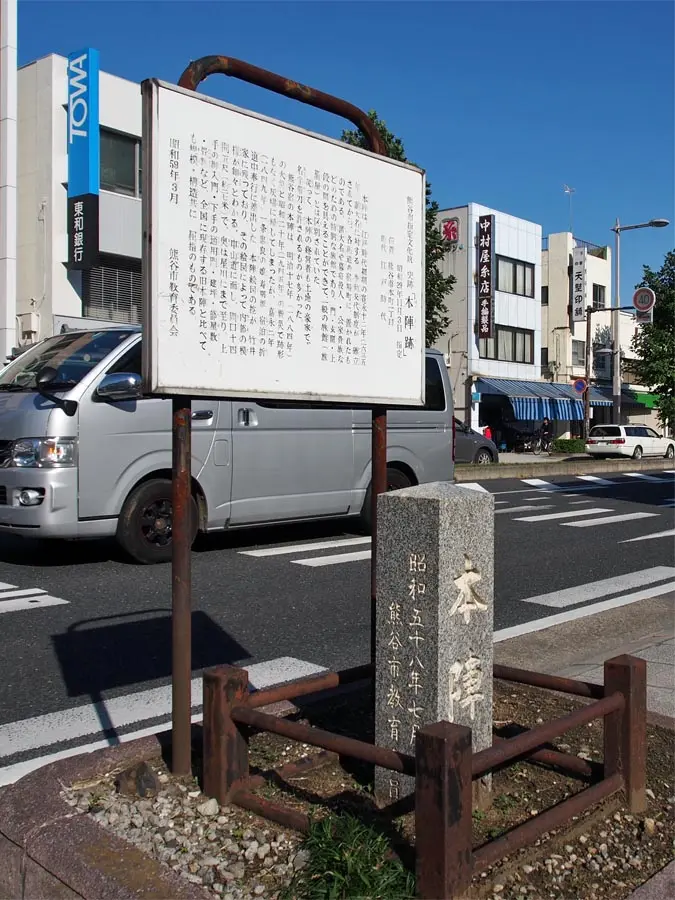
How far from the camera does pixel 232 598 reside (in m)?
7.23

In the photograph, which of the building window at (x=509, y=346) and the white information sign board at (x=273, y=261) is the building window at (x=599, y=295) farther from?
the white information sign board at (x=273, y=261)

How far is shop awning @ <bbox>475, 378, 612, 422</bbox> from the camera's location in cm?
3875

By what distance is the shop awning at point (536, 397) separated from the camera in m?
38.8

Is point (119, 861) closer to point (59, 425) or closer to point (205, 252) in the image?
point (205, 252)

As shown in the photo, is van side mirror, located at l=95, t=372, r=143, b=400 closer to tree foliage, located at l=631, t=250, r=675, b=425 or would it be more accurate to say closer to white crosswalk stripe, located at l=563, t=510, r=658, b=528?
white crosswalk stripe, located at l=563, t=510, r=658, b=528

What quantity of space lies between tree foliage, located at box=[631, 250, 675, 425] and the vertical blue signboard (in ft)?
61.5

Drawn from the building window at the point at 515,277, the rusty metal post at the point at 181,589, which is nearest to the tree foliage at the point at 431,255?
the building window at the point at 515,277

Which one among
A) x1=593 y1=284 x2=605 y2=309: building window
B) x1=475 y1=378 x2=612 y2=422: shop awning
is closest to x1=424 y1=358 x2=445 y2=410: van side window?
x1=475 y1=378 x2=612 y2=422: shop awning

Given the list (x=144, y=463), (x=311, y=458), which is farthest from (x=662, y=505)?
(x=144, y=463)

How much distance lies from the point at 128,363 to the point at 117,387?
1.82ft

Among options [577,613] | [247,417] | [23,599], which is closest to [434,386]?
[247,417]

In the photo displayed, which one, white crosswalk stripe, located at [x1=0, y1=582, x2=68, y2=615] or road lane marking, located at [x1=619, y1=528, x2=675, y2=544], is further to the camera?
road lane marking, located at [x1=619, y1=528, x2=675, y2=544]

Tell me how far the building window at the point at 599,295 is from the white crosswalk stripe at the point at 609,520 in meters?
36.4

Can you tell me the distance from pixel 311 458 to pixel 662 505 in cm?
875
